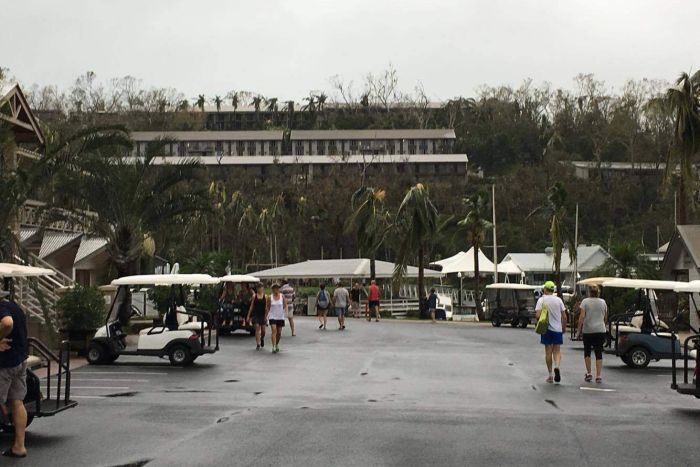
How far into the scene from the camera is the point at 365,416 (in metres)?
12.5

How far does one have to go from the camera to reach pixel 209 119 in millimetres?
117375

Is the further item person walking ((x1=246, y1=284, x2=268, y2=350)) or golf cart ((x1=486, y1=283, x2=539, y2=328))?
golf cart ((x1=486, y1=283, x2=539, y2=328))

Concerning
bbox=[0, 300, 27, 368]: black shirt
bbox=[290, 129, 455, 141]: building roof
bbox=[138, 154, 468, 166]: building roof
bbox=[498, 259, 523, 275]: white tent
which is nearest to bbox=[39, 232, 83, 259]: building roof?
bbox=[498, 259, 523, 275]: white tent

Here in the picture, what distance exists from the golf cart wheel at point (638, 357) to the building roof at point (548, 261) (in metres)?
45.9

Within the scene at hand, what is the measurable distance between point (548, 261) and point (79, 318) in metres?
53.1

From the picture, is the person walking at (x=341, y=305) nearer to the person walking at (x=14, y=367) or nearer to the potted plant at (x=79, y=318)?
the potted plant at (x=79, y=318)

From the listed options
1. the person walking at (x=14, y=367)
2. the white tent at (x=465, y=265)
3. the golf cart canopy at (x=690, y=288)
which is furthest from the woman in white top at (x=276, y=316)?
the white tent at (x=465, y=265)

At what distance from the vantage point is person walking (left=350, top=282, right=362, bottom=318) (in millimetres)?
49841

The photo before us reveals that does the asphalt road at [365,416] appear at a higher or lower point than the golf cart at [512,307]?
lower

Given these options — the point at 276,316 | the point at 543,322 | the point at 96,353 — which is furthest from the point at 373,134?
the point at 543,322

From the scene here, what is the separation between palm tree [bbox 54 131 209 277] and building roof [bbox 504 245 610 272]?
134ft

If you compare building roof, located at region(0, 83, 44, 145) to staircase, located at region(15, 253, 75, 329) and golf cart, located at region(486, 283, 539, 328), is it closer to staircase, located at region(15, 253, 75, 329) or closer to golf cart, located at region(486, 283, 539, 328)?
staircase, located at region(15, 253, 75, 329)

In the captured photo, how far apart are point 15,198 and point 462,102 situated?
98.9m

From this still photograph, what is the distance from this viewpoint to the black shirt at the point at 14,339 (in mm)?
9867
